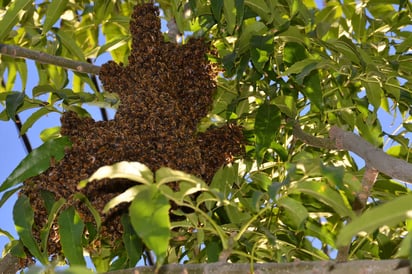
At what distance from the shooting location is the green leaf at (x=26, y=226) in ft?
4.63

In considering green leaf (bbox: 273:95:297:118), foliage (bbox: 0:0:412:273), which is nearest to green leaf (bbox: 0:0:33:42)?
foliage (bbox: 0:0:412:273)

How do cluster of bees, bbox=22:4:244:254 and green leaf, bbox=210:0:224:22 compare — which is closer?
cluster of bees, bbox=22:4:244:254

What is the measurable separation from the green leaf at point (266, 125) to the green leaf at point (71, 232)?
17.9 inches

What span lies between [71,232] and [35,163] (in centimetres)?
17

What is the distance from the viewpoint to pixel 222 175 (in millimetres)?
1567

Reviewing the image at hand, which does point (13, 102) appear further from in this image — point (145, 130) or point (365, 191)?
point (365, 191)

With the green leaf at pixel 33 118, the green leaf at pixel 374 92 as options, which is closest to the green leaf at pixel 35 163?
the green leaf at pixel 33 118

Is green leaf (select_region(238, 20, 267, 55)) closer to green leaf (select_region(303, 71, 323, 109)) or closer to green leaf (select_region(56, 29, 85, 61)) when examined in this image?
green leaf (select_region(303, 71, 323, 109))

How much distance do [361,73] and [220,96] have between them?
16.2 inches

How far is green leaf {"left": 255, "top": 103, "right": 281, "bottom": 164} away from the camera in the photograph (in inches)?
63.6

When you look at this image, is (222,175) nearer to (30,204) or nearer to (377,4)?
(30,204)

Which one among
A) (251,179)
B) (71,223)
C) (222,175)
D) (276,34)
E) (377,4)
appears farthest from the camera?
(377,4)

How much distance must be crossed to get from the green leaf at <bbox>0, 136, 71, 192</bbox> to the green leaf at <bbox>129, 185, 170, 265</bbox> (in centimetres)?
49

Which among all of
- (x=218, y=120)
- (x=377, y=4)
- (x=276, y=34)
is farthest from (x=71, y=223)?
(x=377, y=4)
